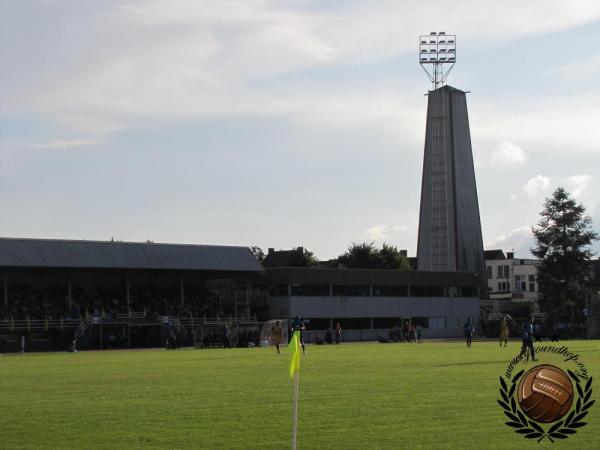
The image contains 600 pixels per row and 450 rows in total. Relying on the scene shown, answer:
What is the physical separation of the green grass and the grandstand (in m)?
44.5

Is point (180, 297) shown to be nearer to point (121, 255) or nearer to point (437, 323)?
point (121, 255)

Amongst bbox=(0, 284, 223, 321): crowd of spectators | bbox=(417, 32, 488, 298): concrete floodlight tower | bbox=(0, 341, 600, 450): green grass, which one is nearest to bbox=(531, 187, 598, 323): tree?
bbox=(417, 32, 488, 298): concrete floodlight tower

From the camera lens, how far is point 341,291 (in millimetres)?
99000

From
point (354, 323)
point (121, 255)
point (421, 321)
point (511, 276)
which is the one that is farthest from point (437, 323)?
point (511, 276)

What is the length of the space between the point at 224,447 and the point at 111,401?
819cm

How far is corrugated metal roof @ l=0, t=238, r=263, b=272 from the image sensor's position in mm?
80750

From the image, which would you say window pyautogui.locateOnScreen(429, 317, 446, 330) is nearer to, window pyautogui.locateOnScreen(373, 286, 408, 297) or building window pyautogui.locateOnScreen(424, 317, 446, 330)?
building window pyautogui.locateOnScreen(424, 317, 446, 330)

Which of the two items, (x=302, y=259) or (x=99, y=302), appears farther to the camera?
(x=302, y=259)

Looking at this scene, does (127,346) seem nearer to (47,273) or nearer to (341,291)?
(47,273)

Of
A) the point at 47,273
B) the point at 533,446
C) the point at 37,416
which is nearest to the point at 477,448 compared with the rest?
the point at 533,446

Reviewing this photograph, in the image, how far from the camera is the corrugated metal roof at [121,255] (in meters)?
80.8

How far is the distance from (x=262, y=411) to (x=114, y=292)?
67.4 meters

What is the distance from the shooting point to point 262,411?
2142 centimetres

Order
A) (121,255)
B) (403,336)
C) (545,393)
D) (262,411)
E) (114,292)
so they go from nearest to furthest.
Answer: (545,393) → (262,411) → (121,255) → (114,292) → (403,336)
